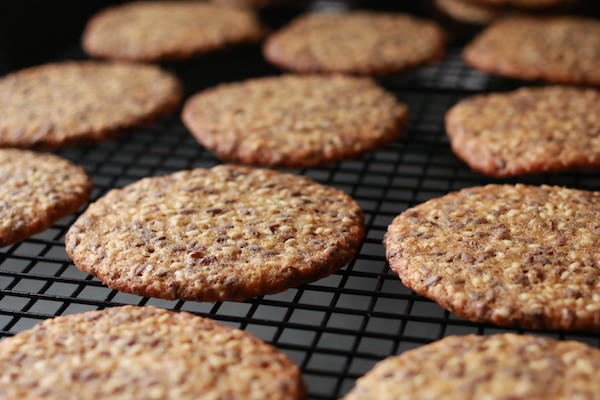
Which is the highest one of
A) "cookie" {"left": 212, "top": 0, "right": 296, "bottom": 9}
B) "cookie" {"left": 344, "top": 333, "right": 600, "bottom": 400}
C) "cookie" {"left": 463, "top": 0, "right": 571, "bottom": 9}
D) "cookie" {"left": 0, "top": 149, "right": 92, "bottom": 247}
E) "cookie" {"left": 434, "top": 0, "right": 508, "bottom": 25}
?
"cookie" {"left": 0, "top": 149, "right": 92, "bottom": 247}

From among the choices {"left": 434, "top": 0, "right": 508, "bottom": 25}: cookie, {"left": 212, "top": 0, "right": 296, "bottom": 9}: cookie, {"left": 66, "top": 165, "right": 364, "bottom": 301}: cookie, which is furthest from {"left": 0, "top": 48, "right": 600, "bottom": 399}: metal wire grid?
{"left": 212, "top": 0, "right": 296, "bottom": 9}: cookie

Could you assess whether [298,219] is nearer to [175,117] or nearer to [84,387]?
[84,387]

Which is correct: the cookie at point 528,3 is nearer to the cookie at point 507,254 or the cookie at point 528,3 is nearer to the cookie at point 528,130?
the cookie at point 528,130

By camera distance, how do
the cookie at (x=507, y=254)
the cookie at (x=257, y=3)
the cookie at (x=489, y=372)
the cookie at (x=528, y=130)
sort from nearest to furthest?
the cookie at (x=489, y=372) → the cookie at (x=507, y=254) → the cookie at (x=528, y=130) → the cookie at (x=257, y=3)

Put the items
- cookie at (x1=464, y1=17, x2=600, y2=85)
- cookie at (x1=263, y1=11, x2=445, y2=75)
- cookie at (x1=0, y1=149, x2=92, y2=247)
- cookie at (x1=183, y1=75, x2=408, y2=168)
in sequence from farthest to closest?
cookie at (x1=263, y1=11, x2=445, y2=75) → cookie at (x1=464, y1=17, x2=600, y2=85) → cookie at (x1=183, y1=75, x2=408, y2=168) → cookie at (x1=0, y1=149, x2=92, y2=247)

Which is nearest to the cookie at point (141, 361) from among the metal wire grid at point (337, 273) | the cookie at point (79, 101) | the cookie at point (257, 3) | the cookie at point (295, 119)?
the metal wire grid at point (337, 273)

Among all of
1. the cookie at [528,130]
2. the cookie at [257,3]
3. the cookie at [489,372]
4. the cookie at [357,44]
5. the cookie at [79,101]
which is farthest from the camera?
the cookie at [257,3]

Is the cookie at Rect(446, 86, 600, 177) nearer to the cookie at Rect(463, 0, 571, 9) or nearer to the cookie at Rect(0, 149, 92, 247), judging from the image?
the cookie at Rect(463, 0, 571, 9)
